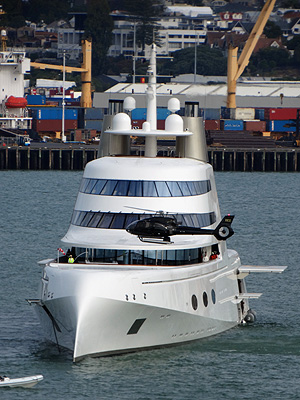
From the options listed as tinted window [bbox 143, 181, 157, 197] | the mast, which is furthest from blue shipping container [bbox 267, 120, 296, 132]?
tinted window [bbox 143, 181, 157, 197]

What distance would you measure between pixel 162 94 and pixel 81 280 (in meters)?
144

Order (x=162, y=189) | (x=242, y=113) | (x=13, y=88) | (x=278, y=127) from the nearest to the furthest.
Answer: (x=162, y=189)
(x=13, y=88)
(x=278, y=127)
(x=242, y=113)

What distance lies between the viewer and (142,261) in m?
36.0

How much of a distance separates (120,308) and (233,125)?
414ft

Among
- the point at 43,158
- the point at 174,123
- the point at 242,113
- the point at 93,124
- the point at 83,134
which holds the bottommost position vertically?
the point at 43,158

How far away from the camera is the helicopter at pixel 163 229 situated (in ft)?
113

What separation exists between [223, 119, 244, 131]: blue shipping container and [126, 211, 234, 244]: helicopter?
122 metres

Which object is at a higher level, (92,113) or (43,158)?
(92,113)

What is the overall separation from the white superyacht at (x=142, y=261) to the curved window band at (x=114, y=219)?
3 cm

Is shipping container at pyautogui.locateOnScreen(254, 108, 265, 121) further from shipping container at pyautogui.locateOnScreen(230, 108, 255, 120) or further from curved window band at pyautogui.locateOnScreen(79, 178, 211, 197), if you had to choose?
curved window band at pyautogui.locateOnScreen(79, 178, 211, 197)

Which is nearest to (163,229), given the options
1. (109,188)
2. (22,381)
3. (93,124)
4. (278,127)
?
(109,188)

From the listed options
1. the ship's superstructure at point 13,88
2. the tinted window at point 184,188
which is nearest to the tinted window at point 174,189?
the tinted window at point 184,188

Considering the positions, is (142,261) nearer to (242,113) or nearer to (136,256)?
(136,256)

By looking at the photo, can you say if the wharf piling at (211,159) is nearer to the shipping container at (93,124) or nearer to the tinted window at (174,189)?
the shipping container at (93,124)
